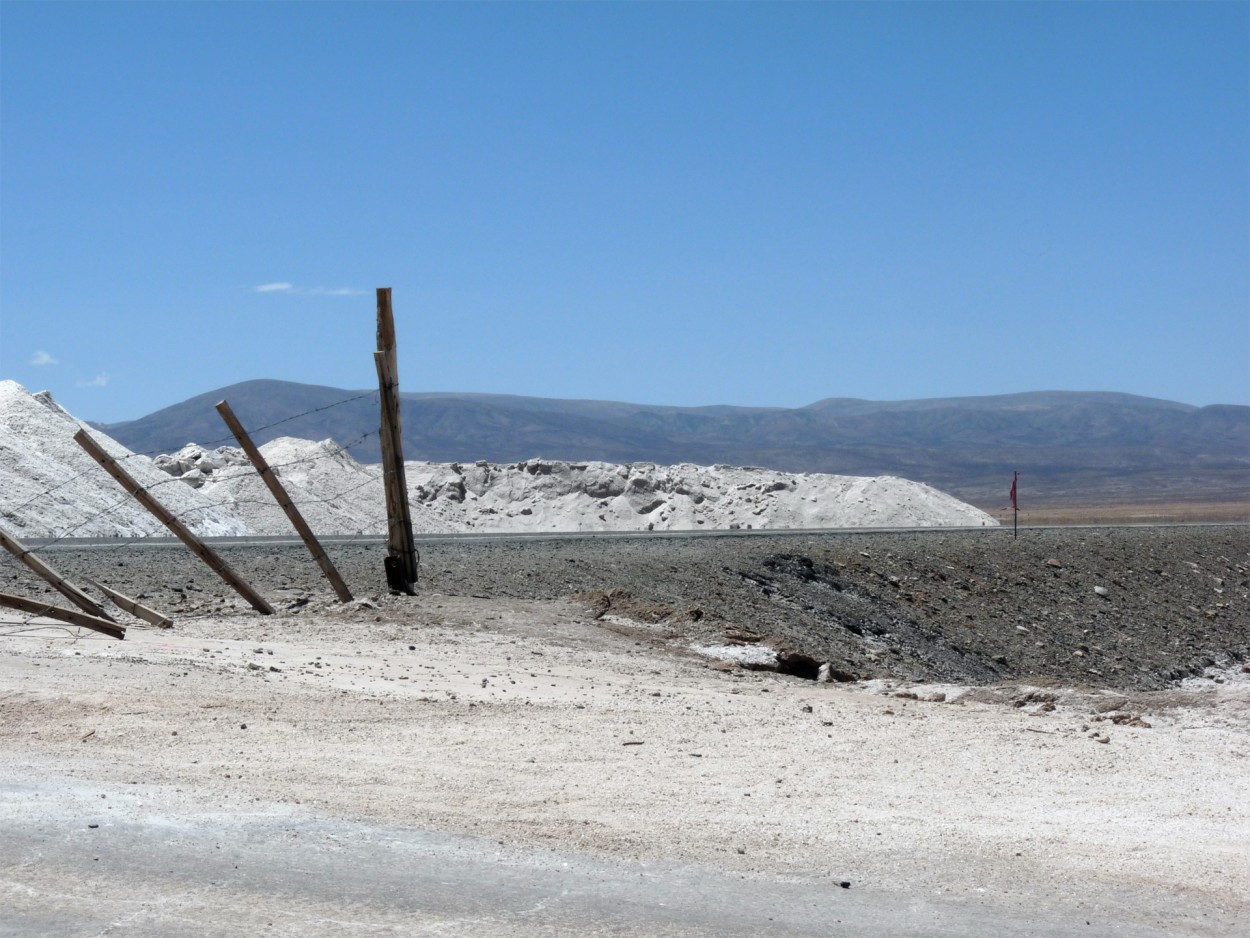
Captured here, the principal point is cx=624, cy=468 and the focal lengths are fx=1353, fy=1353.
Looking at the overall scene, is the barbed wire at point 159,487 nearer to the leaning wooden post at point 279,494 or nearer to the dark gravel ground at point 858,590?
the dark gravel ground at point 858,590

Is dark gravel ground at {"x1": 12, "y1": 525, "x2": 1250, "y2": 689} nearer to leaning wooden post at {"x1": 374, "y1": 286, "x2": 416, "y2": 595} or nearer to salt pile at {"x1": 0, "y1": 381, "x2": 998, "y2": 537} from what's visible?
leaning wooden post at {"x1": 374, "y1": 286, "x2": 416, "y2": 595}

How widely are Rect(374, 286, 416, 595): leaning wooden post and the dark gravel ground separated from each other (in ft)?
1.73

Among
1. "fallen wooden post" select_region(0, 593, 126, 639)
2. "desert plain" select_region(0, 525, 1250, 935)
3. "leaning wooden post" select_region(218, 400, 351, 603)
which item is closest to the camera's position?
"desert plain" select_region(0, 525, 1250, 935)

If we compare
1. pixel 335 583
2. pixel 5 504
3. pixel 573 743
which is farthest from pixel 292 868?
pixel 5 504

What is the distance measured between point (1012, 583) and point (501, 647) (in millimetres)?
17204

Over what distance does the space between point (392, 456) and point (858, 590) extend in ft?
35.1

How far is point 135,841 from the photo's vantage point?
6.88 metres

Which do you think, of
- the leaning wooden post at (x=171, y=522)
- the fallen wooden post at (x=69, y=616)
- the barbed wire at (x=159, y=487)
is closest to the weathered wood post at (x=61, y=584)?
the fallen wooden post at (x=69, y=616)

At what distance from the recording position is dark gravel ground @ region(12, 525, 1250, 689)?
Result: 18.9 m

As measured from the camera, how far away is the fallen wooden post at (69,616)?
1354cm

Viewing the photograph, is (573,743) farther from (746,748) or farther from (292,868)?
(292,868)

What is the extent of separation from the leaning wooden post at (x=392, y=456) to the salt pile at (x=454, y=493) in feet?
57.2

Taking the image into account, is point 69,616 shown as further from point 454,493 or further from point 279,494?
point 454,493

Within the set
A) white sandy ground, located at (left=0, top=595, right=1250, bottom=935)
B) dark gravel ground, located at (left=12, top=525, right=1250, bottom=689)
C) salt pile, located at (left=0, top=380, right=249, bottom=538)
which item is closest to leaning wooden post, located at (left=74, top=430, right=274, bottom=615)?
dark gravel ground, located at (left=12, top=525, right=1250, bottom=689)
